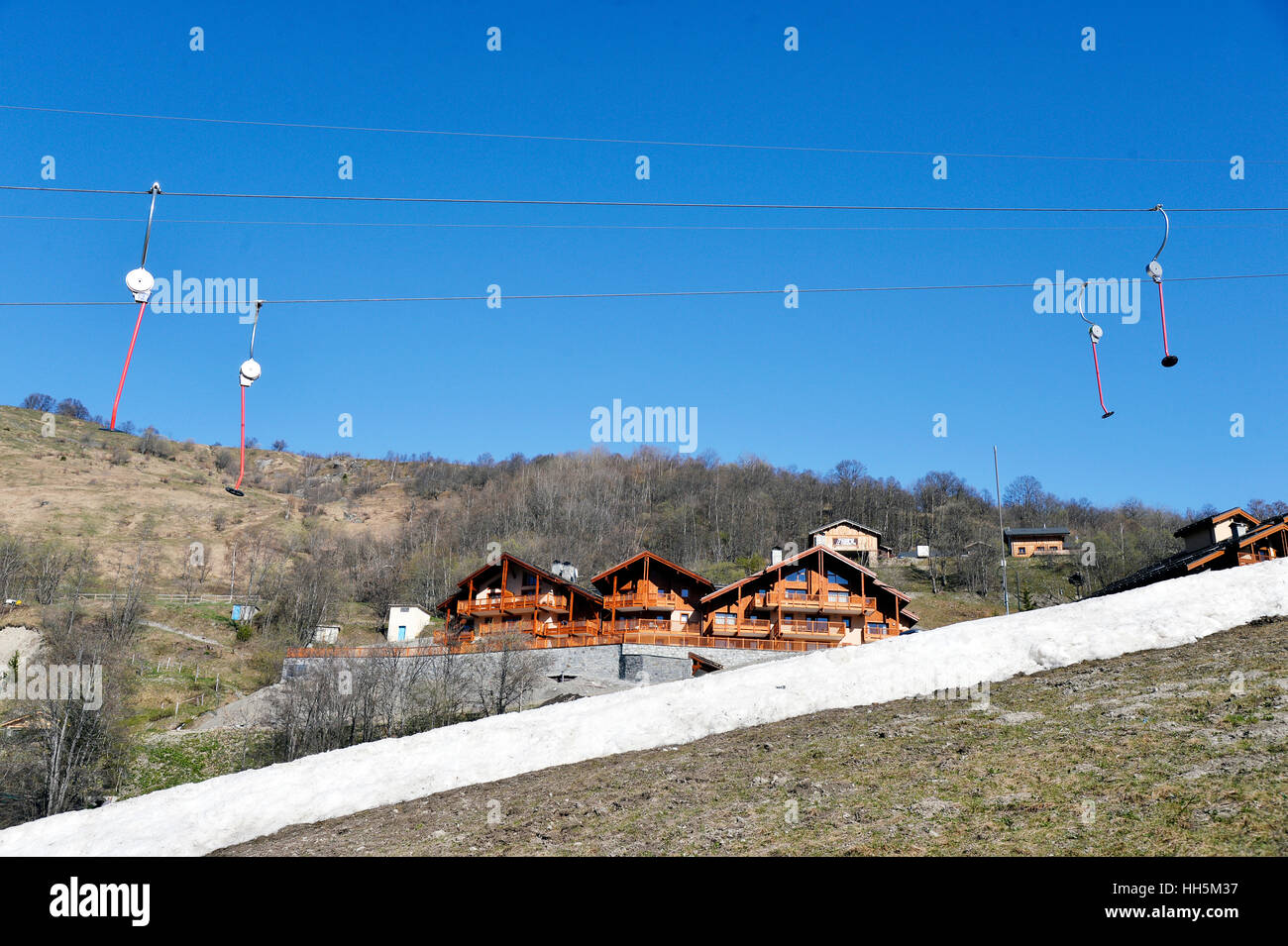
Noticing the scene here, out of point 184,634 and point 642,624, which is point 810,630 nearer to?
point 642,624

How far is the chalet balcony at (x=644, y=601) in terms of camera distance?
5403 centimetres

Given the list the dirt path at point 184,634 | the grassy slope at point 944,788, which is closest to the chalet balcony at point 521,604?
the dirt path at point 184,634

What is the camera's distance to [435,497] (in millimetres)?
159250

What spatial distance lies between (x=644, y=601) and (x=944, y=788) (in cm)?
4153

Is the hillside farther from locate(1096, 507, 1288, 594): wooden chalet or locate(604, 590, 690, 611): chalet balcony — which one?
locate(1096, 507, 1288, 594): wooden chalet

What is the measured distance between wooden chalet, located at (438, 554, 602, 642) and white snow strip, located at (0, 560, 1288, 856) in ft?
107

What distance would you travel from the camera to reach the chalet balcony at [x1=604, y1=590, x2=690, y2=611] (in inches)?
2127

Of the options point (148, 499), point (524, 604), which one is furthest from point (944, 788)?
point (148, 499)

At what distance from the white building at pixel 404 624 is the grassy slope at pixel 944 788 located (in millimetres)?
52540

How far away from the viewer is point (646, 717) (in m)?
19.9

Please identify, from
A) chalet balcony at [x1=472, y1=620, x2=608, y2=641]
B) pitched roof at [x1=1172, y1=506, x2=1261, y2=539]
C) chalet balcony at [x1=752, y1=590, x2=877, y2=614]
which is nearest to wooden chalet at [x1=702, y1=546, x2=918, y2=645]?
chalet balcony at [x1=752, y1=590, x2=877, y2=614]
